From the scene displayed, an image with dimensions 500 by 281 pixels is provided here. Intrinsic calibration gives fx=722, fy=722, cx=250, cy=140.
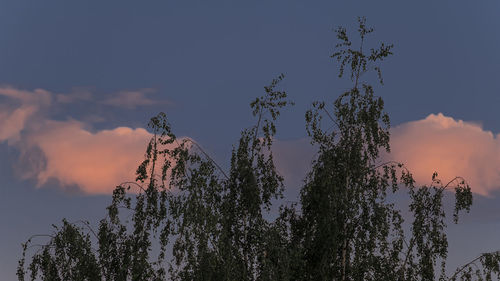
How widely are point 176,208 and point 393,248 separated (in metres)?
4.46

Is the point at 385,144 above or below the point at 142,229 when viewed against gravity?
above

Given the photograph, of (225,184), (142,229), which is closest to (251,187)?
(225,184)

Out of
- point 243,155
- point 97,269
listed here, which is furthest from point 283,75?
point 97,269

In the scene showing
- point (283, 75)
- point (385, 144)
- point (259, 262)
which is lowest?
point (259, 262)

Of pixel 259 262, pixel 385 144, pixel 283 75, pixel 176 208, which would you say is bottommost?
pixel 259 262

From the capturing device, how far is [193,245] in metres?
14.0

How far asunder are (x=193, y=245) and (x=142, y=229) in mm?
A: 1534

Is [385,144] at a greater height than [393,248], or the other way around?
[385,144]

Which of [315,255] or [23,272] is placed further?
[23,272]

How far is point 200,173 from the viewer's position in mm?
14609

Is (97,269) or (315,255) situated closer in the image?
(315,255)

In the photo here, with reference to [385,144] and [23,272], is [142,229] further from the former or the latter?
[385,144]

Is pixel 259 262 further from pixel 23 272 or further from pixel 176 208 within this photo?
pixel 23 272

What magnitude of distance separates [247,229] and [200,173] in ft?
4.91
